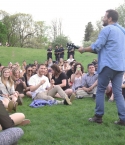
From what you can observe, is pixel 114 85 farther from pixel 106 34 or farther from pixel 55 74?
pixel 55 74

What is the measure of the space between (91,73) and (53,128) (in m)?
4.08

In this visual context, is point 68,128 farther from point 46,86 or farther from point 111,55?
point 46,86

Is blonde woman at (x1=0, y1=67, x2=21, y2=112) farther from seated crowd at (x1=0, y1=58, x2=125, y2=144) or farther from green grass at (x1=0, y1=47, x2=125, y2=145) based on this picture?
green grass at (x1=0, y1=47, x2=125, y2=145)

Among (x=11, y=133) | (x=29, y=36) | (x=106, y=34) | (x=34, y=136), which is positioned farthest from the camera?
(x=29, y=36)

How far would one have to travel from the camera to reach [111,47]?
4.23 m

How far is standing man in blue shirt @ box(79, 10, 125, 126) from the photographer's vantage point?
420 cm

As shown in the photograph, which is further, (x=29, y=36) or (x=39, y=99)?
(x=29, y=36)

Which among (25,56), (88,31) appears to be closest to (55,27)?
(88,31)

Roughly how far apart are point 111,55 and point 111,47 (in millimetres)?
145

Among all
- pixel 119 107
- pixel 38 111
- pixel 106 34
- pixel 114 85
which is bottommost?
pixel 38 111

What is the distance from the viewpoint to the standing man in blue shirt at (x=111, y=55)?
4.20m

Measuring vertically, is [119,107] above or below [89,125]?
above

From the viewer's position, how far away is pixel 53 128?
4.27 metres

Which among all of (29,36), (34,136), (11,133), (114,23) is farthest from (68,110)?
(29,36)
